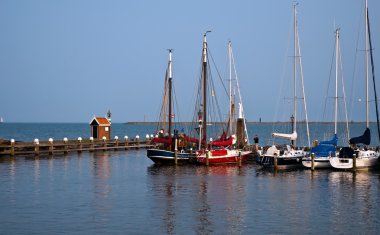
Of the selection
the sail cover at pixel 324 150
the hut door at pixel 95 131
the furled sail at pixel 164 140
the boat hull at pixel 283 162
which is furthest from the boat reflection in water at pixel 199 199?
the hut door at pixel 95 131

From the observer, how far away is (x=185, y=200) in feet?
116

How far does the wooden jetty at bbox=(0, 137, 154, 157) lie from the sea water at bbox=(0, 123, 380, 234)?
33.4ft

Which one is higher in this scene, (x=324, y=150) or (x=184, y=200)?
(x=324, y=150)

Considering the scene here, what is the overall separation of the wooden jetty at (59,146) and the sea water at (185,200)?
10194 millimetres

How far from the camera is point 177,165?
192 feet

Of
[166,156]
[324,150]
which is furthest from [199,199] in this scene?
[166,156]

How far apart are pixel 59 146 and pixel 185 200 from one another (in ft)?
130

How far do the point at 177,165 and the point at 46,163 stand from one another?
12734mm

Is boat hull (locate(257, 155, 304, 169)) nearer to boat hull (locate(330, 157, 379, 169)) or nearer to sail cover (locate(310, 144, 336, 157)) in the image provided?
sail cover (locate(310, 144, 336, 157))

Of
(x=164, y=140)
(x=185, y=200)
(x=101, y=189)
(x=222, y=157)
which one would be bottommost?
(x=185, y=200)

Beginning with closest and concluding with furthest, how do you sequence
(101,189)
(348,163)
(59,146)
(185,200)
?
(185,200), (101,189), (348,163), (59,146)

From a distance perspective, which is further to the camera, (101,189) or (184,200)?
(101,189)

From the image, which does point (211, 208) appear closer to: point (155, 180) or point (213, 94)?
point (155, 180)

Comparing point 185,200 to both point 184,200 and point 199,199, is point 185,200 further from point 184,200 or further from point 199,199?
point 199,199
